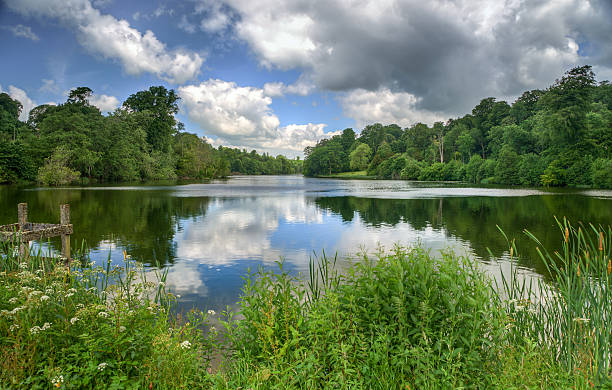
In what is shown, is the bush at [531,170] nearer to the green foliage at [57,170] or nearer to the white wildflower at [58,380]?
the white wildflower at [58,380]

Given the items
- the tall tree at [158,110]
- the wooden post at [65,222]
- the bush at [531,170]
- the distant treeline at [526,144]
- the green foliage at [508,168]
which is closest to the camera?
the wooden post at [65,222]

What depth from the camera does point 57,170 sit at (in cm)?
5694

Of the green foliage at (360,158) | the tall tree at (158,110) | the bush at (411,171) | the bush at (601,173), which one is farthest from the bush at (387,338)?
the green foliage at (360,158)

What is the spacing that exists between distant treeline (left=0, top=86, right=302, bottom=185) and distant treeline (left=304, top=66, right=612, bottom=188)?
7087 centimetres

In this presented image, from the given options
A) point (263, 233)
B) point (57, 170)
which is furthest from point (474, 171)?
Answer: point (57, 170)

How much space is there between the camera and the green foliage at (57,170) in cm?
5597

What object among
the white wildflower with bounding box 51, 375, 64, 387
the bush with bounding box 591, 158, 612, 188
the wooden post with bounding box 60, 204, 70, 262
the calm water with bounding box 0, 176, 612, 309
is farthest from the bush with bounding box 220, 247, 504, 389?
the bush with bounding box 591, 158, 612, 188

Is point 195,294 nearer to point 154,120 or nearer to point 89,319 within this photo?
point 89,319

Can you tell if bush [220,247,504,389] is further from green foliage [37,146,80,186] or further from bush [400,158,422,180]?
bush [400,158,422,180]

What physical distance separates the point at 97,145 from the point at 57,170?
13601mm

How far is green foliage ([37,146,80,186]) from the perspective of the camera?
5597 cm

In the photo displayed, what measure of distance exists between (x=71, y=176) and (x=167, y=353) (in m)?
69.3

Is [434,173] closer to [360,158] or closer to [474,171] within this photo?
[474,171]

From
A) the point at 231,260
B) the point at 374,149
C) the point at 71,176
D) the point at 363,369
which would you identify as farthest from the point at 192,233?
the point at 374,149
